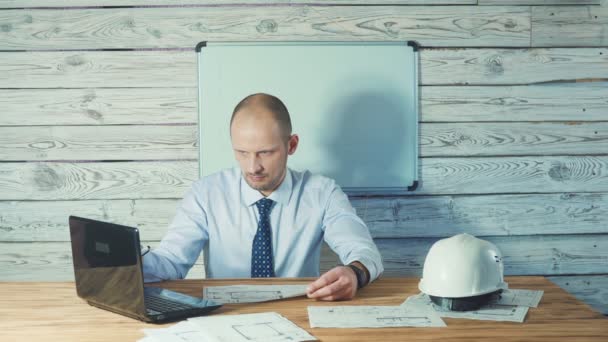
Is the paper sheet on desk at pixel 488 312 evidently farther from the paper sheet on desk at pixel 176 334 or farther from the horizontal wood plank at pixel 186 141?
the horizontal wood plank at pixel 186 141

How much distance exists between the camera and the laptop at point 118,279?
1.49 meters

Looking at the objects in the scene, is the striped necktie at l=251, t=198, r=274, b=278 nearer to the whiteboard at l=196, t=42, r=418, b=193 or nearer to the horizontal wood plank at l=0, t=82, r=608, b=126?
the whiteboard at l=196, t=42, r=418, b=193

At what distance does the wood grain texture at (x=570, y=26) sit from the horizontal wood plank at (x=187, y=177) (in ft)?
1.58

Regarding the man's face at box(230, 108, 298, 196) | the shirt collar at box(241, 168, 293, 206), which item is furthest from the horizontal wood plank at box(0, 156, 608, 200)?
the man's face at box(230, 108, 298, 196)

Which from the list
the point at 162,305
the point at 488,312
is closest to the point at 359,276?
the point at 488,312

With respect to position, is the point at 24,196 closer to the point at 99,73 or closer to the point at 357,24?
the point at 99,73

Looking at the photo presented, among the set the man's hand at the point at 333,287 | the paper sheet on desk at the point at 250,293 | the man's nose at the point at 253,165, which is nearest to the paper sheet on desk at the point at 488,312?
the man's hand at the point at 333,287

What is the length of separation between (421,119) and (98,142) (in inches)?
51.8

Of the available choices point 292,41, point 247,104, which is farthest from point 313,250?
point 292,41

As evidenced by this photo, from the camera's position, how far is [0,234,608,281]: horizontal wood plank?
8.99ft

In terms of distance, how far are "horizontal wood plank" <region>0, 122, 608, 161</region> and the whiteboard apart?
96 millimetres

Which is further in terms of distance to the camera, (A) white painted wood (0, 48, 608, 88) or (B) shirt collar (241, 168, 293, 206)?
(A) white painted wood (0, 48, 608, 88)

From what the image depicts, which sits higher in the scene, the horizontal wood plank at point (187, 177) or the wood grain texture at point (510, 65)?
the wood grain texture at point (510, 65)

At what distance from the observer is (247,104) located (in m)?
2.26
